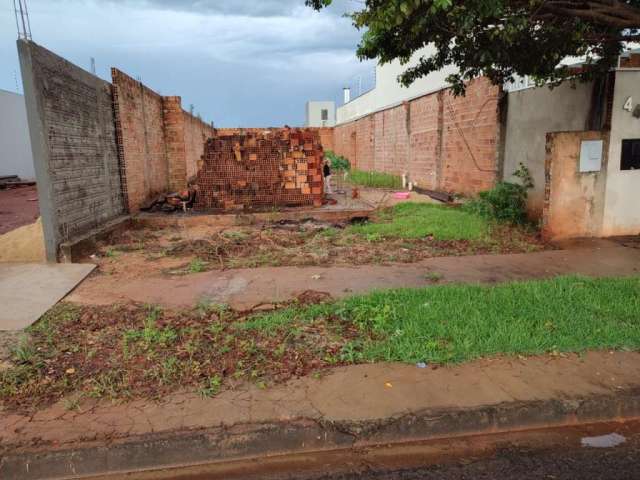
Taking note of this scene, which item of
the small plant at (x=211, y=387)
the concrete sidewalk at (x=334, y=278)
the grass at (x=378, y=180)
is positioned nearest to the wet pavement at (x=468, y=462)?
the small plant at (x=211, y=387)

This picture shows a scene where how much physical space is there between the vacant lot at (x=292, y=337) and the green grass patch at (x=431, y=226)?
132 inches

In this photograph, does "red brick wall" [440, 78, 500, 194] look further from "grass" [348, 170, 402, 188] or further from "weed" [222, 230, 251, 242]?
"weed" [222, 230, 251, 242]

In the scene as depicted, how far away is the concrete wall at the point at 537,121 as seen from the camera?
329 inches

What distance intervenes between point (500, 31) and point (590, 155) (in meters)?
3.36

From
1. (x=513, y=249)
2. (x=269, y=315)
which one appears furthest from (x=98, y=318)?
(x=513, y=249)

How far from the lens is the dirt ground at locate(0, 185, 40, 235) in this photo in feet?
38.8

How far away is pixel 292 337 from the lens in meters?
4.43

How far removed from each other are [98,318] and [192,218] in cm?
638

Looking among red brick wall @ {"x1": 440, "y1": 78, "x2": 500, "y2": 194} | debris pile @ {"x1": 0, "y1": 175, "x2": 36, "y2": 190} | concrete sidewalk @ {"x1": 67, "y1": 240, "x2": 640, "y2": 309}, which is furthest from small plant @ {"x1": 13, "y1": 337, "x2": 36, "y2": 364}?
debris pile @ {"x1": 0, "y1": 175, "x2": 36, "y2": 190}

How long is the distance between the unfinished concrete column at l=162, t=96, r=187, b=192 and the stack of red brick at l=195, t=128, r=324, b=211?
4.06 m

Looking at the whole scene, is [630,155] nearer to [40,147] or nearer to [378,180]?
[40,147]

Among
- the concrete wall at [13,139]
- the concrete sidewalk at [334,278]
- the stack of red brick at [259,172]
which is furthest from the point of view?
the concrete wall at [13,139]

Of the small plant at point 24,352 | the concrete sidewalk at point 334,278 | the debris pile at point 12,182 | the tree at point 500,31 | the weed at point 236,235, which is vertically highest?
the tree at point 500,31

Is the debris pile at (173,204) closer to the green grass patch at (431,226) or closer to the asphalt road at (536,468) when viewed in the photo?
the green grass patch at (431,226)
